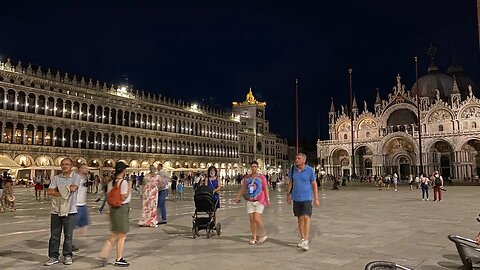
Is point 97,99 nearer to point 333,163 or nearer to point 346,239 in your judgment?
point 333,163

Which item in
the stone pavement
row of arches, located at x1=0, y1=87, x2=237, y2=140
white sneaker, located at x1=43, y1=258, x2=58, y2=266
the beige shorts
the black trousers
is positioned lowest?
the stone pavement

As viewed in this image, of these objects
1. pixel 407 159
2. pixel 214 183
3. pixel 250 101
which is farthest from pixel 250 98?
pixel 214 183

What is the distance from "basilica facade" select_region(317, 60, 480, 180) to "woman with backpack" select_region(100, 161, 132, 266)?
58.0m

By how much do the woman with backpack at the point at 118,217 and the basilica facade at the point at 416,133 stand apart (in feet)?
190

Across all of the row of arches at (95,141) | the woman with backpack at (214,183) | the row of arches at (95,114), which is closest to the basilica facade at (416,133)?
the row of arches at (95,114)

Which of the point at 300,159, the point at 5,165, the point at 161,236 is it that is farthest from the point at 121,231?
the point at 5,165

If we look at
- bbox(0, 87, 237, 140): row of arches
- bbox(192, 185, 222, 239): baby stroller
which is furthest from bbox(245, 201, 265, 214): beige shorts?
bbox(0, 87, 237, 140): row of arches

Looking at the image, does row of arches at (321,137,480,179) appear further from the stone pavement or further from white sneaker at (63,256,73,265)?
white sneaker at (63,256,73,265)

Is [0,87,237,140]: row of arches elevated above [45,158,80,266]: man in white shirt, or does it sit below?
above

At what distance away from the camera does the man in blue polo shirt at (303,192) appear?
7.78 metres

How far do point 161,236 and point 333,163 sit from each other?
72.6 metres

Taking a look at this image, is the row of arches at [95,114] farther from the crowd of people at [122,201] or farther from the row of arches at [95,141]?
the crowd of people at [122,201]

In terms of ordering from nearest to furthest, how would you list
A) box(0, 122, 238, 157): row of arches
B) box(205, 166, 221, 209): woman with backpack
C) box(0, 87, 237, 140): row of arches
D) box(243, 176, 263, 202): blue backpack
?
box(243, 176, 263, 202): blue backpack → box(205, 166, 221, 209): woman with backpack → box(0, 122, 238, 157): row of arches → box(0, 87, 237, 140): row of arches

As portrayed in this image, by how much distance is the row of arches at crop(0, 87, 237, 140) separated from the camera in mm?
47078
